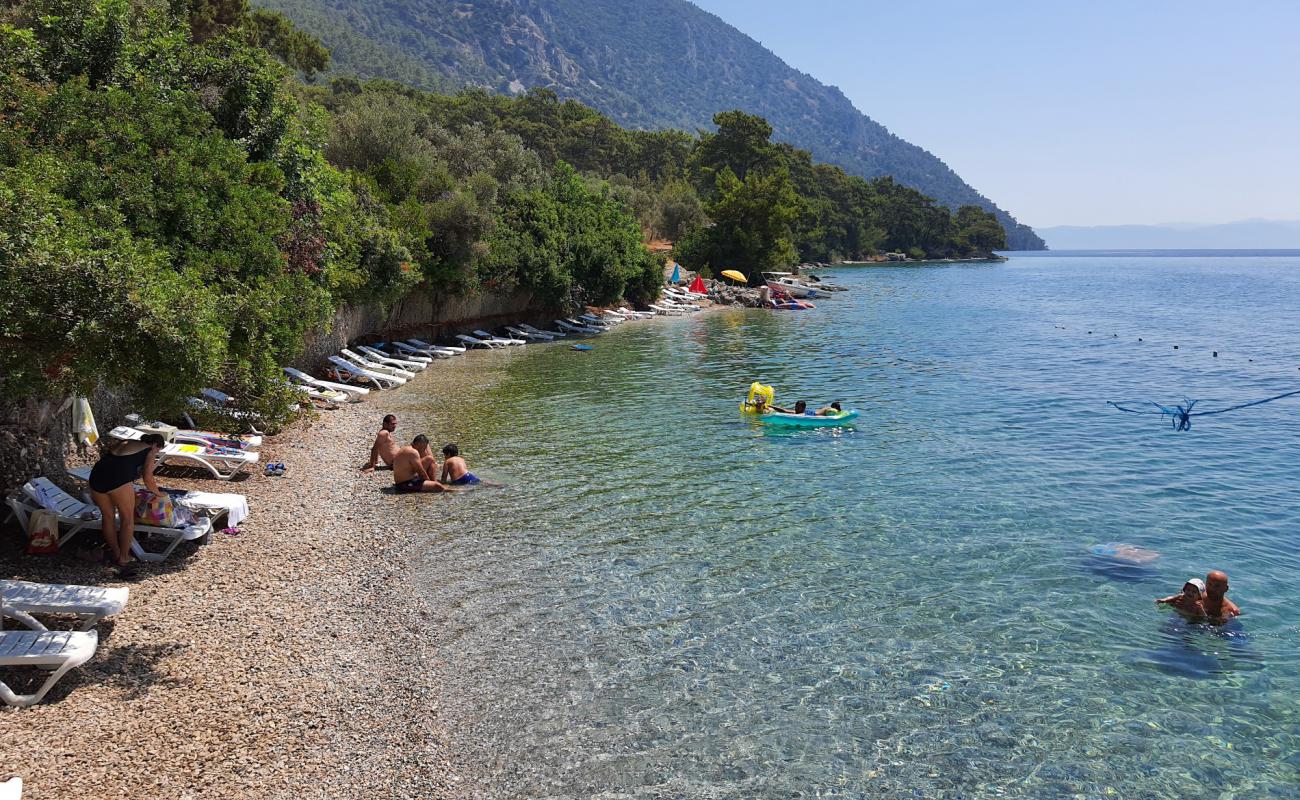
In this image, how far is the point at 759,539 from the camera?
600 inches

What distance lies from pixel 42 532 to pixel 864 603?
12.2m

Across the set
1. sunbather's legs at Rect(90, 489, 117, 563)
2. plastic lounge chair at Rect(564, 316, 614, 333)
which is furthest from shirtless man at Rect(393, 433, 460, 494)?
plastic lounge chair at Rect(564, 316, 614, 333)

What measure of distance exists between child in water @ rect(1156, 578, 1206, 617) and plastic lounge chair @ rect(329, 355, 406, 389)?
25754 mm

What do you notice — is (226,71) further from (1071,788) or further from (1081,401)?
(1081,401)

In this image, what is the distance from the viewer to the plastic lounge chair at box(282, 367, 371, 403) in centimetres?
2698

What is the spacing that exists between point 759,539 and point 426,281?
28074 mm

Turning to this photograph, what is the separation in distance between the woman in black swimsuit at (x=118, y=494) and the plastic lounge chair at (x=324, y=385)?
15.1m

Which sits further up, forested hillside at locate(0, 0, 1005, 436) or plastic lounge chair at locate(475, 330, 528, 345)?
forested hillside at locate(0, 0, 1005, 436)

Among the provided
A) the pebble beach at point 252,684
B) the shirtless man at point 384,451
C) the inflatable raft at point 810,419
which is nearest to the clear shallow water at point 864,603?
the pebble beach at point 252,684

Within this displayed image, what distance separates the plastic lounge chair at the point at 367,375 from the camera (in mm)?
30266

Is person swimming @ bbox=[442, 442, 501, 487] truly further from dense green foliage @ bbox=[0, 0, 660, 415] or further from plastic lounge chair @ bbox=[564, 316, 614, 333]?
plastic lounge chair @ bbox=[564, 316, 614, 333]

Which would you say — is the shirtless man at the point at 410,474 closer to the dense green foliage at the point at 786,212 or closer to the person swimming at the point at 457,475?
the person swimming at the point at 457,475

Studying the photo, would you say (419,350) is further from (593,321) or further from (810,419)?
(810,419)

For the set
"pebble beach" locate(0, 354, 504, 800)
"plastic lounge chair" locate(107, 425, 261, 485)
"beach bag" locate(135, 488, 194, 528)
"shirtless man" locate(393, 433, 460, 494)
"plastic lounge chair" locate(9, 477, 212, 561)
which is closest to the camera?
"pebble beach" locate(0, 354, 504, 800)
